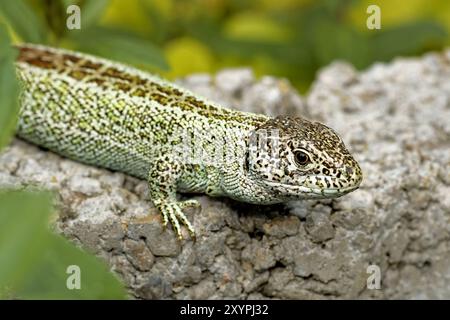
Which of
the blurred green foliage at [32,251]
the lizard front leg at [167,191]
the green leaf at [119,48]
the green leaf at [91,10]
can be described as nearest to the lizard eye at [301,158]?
the lizard front leg at [167,191]

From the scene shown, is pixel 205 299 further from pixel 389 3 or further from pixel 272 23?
pixel 389 3

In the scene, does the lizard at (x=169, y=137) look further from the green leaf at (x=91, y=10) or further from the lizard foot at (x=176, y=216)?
the green leaf at (x=91, y=10)

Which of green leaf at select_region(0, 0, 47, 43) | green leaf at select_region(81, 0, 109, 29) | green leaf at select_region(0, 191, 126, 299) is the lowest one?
green leaf at select_region(0, 191, 126, 299)

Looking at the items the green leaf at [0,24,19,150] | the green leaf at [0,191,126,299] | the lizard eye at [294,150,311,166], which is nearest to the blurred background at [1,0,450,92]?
the lizard eye at [294,150,311,166]

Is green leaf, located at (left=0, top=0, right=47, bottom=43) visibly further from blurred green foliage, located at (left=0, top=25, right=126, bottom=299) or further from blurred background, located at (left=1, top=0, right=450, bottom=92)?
blurred green foliage, located at (left=0, top=25, right=126, bottom=299)
